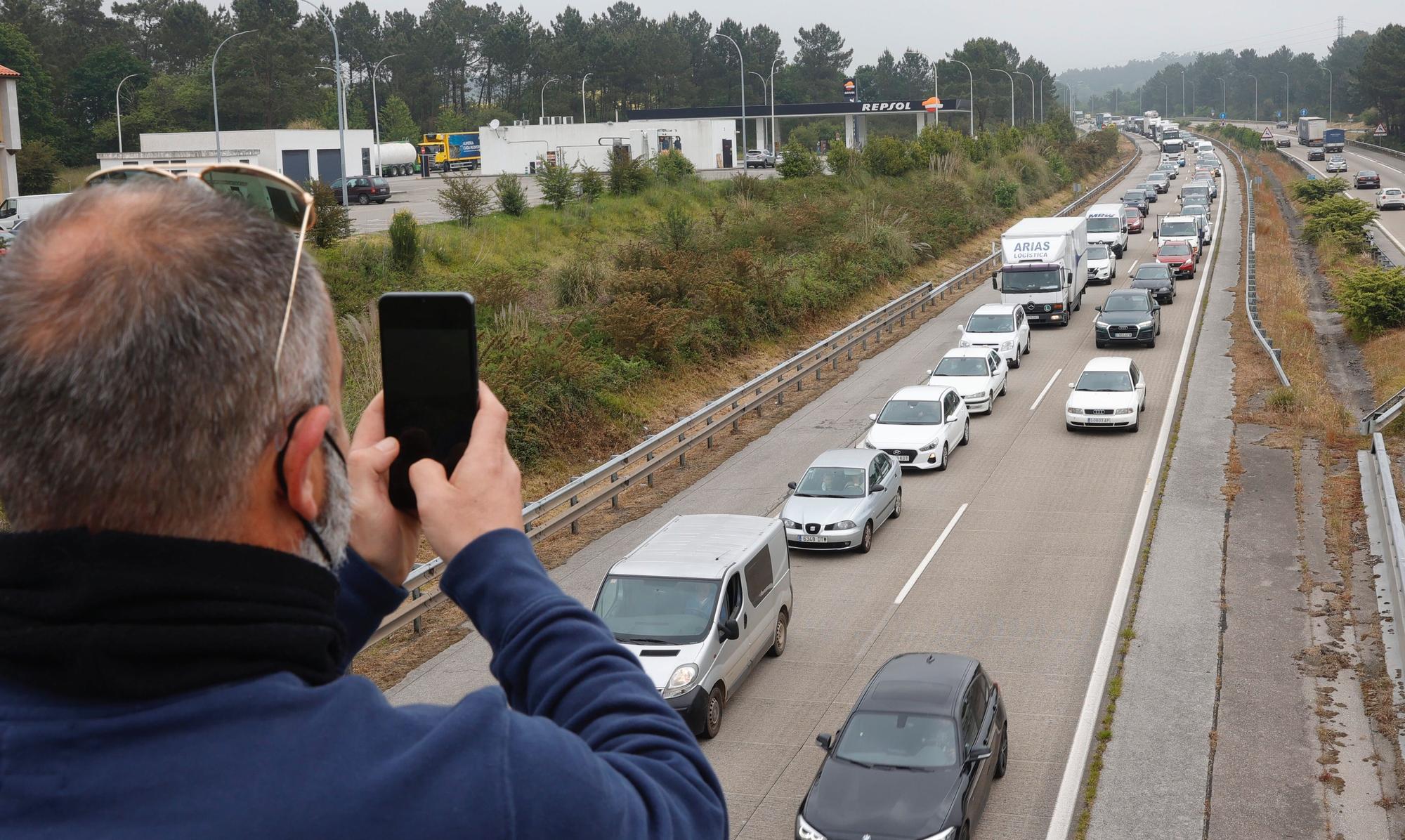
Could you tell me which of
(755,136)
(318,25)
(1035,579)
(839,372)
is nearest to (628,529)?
(1035,579)

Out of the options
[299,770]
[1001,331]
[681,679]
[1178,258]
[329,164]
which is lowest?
[681,679]

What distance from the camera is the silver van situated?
1529 centimetres

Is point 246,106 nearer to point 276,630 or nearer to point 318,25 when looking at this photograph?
point 318,25

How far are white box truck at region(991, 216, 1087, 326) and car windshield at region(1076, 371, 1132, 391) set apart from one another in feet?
39.3

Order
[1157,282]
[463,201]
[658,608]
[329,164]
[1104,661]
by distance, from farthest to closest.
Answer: [329,164], [1157,282], [463,201], [1104,661], [658,608]

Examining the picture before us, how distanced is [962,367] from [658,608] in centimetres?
1844

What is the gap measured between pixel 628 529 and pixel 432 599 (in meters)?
5.39

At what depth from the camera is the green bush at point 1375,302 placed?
4016 cm

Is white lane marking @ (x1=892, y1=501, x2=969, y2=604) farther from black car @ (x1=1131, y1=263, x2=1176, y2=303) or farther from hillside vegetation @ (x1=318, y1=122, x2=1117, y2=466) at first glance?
black car @ (x1=1131, y1=263, x2=1176, y2=303)

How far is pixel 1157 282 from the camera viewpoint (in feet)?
150

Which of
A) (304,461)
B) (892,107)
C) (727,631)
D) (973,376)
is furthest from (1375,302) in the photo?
(892,107)

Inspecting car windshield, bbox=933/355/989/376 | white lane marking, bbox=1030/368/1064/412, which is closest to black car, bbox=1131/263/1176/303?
white lane marking, bbox=1030/368/1064/412

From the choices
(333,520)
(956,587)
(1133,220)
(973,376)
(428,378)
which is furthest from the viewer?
(1133,220)

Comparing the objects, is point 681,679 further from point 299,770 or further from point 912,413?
point 912,413
